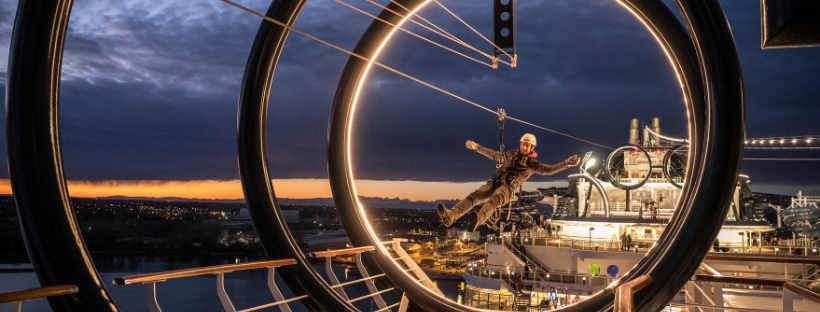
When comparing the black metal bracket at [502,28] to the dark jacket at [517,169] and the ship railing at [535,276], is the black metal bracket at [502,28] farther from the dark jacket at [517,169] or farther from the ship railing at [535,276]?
the ship railing at [535,276]

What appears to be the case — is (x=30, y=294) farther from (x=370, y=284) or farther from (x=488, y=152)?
(x=488, y=152)

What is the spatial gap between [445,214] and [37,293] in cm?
391

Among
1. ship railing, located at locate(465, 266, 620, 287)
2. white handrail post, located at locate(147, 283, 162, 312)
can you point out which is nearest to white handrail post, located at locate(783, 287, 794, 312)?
white handrail post, located at locate(147, 283, 162, 312)

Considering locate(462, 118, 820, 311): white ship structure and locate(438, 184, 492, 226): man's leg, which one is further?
locate(462, 118, 820, 311): white ship structure

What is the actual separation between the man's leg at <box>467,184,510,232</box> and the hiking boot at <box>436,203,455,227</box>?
0.99 ft

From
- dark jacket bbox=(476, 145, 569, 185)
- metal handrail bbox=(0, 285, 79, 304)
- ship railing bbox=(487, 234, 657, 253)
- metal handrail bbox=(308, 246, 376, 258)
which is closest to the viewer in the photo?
metal handrail bbox=(0, 285, 79, 304)

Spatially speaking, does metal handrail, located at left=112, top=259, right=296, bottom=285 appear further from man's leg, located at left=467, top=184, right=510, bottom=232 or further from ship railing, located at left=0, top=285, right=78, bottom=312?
man's leg, located at left=467, top=184, right=510, bottom=232

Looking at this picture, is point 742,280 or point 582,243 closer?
point 742,280

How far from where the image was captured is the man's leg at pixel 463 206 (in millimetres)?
5531

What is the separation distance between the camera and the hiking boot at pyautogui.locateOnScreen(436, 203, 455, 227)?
551 centimetres

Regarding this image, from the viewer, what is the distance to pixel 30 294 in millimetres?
2139

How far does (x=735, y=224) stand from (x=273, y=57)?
65.5ft

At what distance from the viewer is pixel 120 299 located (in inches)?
2002

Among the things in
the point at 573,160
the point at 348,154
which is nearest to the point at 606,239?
the point at 573,160
